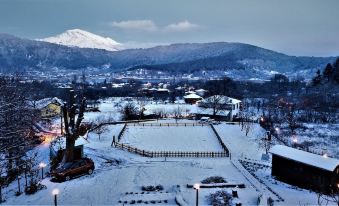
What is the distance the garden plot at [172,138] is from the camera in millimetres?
41844

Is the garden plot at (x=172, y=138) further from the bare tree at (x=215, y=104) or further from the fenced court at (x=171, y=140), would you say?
the bare tree at (x=215, y=104)

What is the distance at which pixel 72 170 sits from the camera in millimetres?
28641

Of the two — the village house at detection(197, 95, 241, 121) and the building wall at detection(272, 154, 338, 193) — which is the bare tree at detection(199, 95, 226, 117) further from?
the building wall at detection(272, 154, 338, 193)

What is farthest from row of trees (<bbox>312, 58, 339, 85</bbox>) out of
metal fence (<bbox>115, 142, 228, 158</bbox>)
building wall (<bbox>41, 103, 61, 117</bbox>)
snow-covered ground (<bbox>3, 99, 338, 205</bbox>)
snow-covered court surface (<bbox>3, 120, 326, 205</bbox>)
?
building wall (<bbox>41, 103, 61, 117</bbox>)

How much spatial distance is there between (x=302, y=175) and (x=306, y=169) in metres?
0.63

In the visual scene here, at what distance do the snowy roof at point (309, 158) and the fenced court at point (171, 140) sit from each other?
8.54 meters

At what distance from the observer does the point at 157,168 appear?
3244 centimetres

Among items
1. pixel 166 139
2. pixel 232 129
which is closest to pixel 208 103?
pixel 232 129

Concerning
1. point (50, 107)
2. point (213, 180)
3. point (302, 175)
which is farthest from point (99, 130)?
point (302, 175)

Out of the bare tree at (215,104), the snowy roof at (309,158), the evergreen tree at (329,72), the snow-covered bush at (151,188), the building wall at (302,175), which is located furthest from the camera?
the evergreen tree at (329,72)

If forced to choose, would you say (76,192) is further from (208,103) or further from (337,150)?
(208,103)

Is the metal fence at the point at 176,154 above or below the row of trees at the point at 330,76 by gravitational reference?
below

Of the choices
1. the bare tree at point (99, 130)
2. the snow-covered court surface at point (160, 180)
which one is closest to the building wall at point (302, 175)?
the snow-covered court surface at point (160, 180)

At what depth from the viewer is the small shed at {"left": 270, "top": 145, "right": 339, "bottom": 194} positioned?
26.5m
